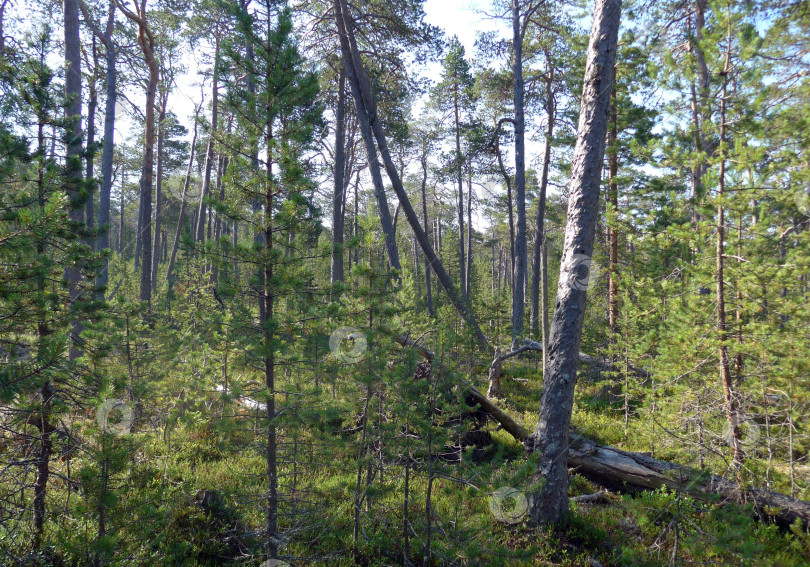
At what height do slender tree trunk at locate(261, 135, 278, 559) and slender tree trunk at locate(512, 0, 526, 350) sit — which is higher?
slender tree trunk at locate(512, 0, 526, 350)

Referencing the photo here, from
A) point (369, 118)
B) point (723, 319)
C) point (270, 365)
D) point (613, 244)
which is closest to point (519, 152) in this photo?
point (613, 244)

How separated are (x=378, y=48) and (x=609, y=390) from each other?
11.9 meters

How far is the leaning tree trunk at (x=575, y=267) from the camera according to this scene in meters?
4.96

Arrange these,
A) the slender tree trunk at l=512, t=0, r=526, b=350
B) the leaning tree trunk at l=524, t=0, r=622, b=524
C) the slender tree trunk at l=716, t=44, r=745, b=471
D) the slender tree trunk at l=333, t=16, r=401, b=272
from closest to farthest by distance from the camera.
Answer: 1. the leaning tree trunk at l=524, t=0, r=622, b=524
2. the slender tree trunk at l=716, t=44, r=745, b=471
3. the slender tree trunk at l=333, t=16, r=401, b=272
4. the slender tree trunk at l=512, t=0, r=526, b=350

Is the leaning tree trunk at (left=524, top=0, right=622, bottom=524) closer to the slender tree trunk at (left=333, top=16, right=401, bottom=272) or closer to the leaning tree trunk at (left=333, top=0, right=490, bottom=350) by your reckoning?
the leaning tree trunk at (left=333, top=0, right=490, bottom=350)

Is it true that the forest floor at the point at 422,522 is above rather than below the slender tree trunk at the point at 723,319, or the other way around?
below

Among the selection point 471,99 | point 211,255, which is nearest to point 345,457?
point 211,255

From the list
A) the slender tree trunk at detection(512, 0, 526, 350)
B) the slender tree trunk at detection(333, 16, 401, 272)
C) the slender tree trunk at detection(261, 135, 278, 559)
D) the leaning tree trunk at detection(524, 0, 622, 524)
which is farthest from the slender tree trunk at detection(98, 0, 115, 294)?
the slender tree trunk at detection(512, 0, 526, 350)

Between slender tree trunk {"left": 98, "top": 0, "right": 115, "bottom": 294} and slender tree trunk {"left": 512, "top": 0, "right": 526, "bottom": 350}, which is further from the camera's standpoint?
slender tree trunk {"left": 512, "top": 0, "right": 526, "bottom": 350}

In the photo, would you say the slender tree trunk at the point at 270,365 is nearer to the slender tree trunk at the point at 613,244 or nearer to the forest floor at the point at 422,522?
the forest floor at the point at 422,522

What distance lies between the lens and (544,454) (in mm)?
5129

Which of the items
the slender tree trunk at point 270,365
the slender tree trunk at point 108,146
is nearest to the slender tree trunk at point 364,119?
the slender tree trunk at point 270,365

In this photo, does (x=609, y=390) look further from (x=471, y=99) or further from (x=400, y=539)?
(x=471, y=99)

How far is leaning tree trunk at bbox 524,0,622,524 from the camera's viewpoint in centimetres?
496
